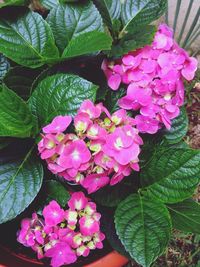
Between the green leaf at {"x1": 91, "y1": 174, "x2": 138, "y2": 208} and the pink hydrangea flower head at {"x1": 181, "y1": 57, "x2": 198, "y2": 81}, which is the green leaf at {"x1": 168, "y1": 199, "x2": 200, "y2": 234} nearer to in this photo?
the green leaf at {"x1": 91, "y1": 174, "x2": 138, "y2": 208}

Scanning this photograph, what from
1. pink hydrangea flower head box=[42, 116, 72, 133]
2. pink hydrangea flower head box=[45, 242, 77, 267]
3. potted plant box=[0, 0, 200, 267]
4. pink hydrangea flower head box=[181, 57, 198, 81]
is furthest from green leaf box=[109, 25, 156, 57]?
pink hydrangea flower head box=[45, 242, 77, 267]

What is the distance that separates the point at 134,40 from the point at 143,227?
0.39 metres

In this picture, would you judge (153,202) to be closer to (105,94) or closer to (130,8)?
(105,94)

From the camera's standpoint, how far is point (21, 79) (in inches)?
43.9

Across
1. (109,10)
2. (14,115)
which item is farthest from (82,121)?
(109,10)

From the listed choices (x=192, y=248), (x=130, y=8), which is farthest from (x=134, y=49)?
(x=192, y=248)

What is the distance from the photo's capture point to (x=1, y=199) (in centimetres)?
98

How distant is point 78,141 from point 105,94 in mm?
218

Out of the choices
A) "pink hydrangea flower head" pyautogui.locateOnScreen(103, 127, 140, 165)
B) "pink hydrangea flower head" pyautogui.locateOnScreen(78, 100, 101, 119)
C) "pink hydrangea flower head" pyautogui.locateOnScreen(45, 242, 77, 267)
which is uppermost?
"pink hydrangea flower head" pyautogui.locateOnScreen(78, 100, 101, 119)

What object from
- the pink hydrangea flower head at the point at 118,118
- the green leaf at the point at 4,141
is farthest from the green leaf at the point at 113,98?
the green leaf at the point at 4,141

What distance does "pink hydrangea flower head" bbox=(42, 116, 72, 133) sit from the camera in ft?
2.99

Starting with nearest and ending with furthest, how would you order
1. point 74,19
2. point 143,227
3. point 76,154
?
point 76,154 < point 143,227 < point 74,19

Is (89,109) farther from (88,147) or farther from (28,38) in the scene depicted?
(28,38)

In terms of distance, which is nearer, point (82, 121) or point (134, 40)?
point (82, 121)
